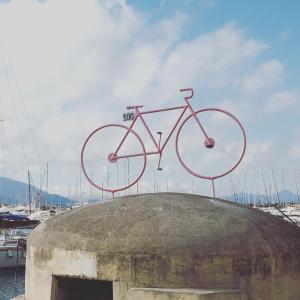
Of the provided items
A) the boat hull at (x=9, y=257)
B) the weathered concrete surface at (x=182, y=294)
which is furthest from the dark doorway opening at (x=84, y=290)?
the boat hull at (x=9, y=257)

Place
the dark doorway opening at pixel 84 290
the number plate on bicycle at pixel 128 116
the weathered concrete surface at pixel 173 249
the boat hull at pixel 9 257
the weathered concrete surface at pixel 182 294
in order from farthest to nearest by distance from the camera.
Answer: the boat hull at pixel 9 257, the number plate on bicycle at pixel 128 116, the dark doorway opening at pixel 84 290, the weathered concrete surface at pixel 173 249, the weathered concrete surface at pixel 182 294

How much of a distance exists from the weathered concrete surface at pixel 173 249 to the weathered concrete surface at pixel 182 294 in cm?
18

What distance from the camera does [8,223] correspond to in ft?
65.8

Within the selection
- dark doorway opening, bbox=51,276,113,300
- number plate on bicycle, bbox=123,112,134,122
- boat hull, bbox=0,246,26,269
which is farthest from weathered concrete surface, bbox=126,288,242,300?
boat hull, bbox=0,246,26,269

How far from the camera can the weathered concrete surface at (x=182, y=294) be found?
7.72 meters

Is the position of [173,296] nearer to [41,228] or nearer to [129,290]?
[129,290]

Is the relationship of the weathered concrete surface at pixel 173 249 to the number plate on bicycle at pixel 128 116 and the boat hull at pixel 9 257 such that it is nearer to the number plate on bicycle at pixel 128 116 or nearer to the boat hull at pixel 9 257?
the number plate on bicycle at pixel 128 116

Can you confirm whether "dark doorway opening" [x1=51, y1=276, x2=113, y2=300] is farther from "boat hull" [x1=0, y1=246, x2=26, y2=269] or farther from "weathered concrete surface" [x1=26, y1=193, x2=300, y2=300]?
"boat hull" [x1=0, y1=246, x2=26, y2=269]

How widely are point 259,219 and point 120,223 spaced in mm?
3093

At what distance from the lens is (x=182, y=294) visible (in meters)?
7.79

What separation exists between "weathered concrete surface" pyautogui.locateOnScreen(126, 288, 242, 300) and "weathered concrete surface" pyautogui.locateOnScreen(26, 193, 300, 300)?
0.18m

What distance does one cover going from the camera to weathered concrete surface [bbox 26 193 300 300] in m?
8.12

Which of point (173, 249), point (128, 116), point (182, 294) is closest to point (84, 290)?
point (173, 249)

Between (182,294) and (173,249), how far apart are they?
82 centimetres
